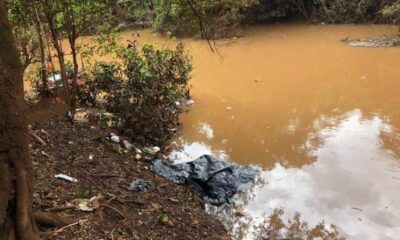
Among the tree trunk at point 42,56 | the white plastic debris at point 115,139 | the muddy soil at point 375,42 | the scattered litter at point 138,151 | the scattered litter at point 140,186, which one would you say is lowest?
the scattered litter at point 138,151

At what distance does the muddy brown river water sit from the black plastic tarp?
15 cm

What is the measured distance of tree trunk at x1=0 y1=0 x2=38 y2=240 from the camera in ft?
6.81

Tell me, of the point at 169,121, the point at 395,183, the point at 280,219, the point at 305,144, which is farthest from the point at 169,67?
the point at 395,183

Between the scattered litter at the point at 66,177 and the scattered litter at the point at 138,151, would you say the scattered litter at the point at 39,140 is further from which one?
the scattered litter at the point at 138,151

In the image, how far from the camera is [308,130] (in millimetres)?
6219

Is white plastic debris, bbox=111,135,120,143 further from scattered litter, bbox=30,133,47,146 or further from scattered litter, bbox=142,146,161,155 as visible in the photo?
scattered litter, bbox=30,133,47,146

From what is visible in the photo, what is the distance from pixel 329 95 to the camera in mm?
7801

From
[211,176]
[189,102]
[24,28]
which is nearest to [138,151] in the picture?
[211,176]

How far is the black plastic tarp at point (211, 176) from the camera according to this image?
4.34 metres

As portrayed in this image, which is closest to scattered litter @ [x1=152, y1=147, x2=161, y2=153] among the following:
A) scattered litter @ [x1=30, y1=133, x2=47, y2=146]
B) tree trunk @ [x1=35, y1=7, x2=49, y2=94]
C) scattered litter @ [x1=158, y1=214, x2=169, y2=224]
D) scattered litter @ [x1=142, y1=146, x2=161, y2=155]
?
scattered litter @ [x1=142, y1=146, x2=161, y2=155]

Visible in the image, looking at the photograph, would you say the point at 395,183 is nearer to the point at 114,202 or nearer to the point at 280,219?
the point at 280,219

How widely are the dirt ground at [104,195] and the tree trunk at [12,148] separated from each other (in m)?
0.41

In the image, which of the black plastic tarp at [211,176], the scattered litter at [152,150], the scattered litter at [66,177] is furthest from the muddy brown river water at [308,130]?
the scattered litter at [66,177]

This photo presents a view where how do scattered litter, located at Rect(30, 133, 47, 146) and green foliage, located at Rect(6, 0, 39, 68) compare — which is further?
green foliage, located at Rect(6, 0, 39, 68)
